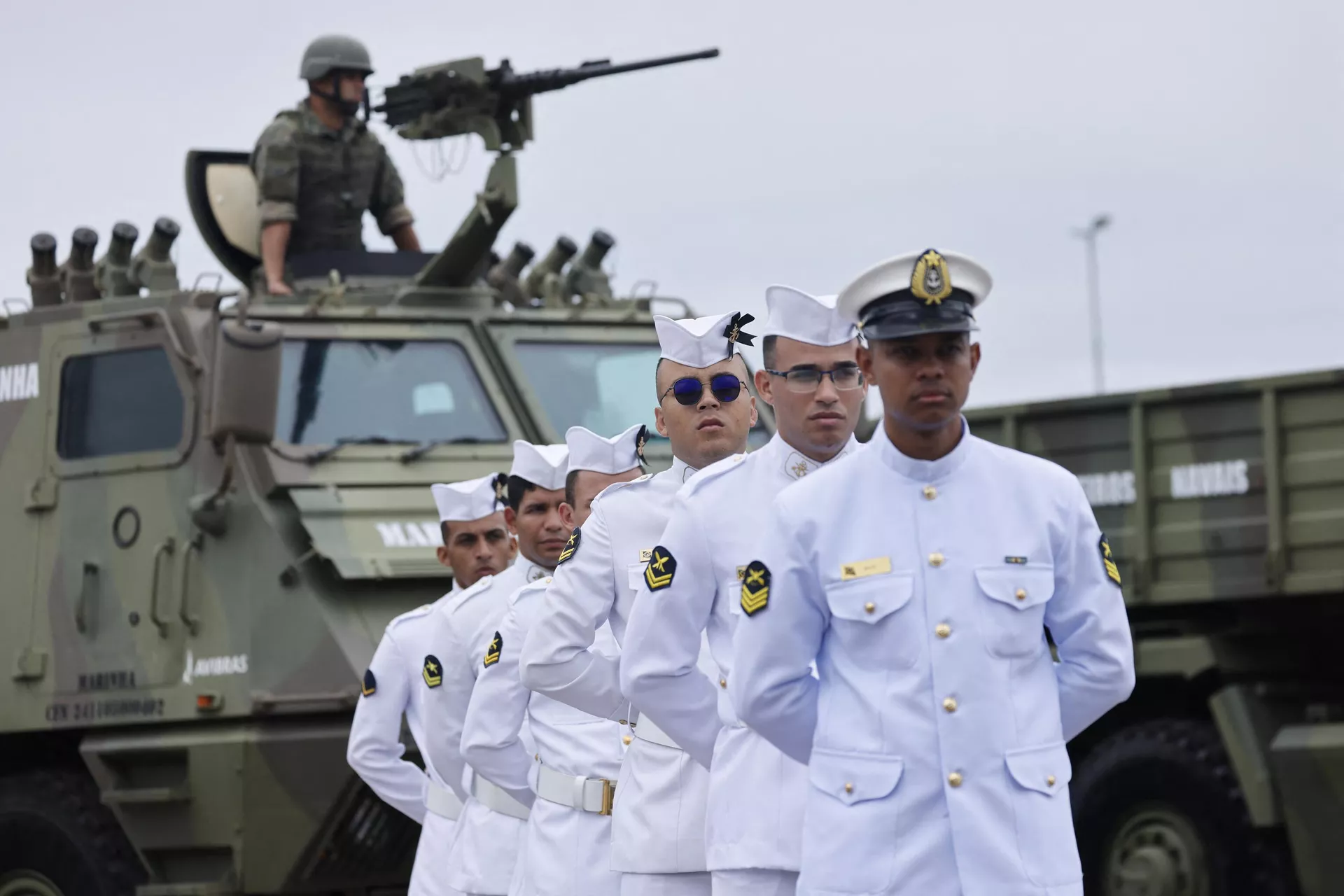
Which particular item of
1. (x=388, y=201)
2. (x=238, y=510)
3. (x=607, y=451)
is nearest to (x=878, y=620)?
(x=607, y=451)

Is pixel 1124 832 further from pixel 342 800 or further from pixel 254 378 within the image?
pixel 254 378

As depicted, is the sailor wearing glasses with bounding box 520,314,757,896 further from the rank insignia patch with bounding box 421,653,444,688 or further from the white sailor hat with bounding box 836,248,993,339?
the rank insignia patch with bounding box 421,653,444,688

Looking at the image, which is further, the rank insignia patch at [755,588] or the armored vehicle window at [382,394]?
the armored vehicle window at [382,394]

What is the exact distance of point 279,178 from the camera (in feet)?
33.3

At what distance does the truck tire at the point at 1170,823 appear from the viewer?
8859 mm

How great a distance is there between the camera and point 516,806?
6.40 metres

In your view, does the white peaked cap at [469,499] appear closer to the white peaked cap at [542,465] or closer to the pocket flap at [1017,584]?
the white peaked cap at [542,465]

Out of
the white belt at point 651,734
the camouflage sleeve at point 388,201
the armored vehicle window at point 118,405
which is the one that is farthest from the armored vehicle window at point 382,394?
the white belt at point 651,734

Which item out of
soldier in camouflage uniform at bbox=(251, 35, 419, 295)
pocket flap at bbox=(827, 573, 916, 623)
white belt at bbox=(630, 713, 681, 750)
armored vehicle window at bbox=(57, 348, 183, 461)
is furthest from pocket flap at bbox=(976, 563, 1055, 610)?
soldier in camouflage uniform at bbox=(251, 35, 419, 295)

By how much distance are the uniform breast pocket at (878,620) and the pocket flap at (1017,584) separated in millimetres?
111

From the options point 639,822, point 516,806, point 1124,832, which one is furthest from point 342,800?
point 639,822

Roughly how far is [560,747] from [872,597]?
2328mm

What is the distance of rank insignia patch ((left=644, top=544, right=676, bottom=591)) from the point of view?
4.48 meters

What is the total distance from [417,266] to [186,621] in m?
2.14
